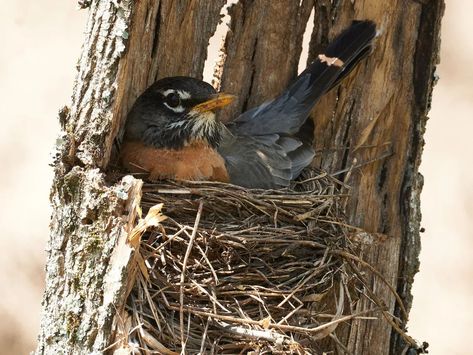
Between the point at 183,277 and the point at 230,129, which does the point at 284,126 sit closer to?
the point at 230,129

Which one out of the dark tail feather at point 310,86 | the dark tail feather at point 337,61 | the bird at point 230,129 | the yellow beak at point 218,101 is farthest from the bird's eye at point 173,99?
the dark tail feather at point 337,61

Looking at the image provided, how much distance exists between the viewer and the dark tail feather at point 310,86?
582cm

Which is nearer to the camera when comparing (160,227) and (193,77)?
(160,227)

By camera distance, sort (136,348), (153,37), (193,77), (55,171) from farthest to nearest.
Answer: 1. (193,77)
2. (153,37)
3. (55,171)
4. (136,348)

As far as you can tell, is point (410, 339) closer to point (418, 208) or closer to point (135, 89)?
point (418, 208)

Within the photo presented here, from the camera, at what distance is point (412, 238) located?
5.82 m

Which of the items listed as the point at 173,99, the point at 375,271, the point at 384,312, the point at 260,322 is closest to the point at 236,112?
the point at 173,99

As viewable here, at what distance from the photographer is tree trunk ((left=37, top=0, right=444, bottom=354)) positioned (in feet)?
16.2

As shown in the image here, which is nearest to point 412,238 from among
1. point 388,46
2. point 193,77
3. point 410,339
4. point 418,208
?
point 418,208

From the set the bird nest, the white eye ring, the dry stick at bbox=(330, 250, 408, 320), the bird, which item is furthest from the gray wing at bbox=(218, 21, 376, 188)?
the dry stick at bbox=(330, 250, 408, 320)

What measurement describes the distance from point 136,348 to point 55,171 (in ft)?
3.05

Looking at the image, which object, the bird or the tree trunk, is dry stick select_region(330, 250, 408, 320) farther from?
the bird

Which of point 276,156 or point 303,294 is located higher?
point 276,156

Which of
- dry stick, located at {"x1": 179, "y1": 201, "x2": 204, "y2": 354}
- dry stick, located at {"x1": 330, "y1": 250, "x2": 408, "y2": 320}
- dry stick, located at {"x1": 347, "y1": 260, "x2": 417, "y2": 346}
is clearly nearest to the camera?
dry stick, located at {"x1": 179, "y1": 201, "x2": 204, "y2": 354}
